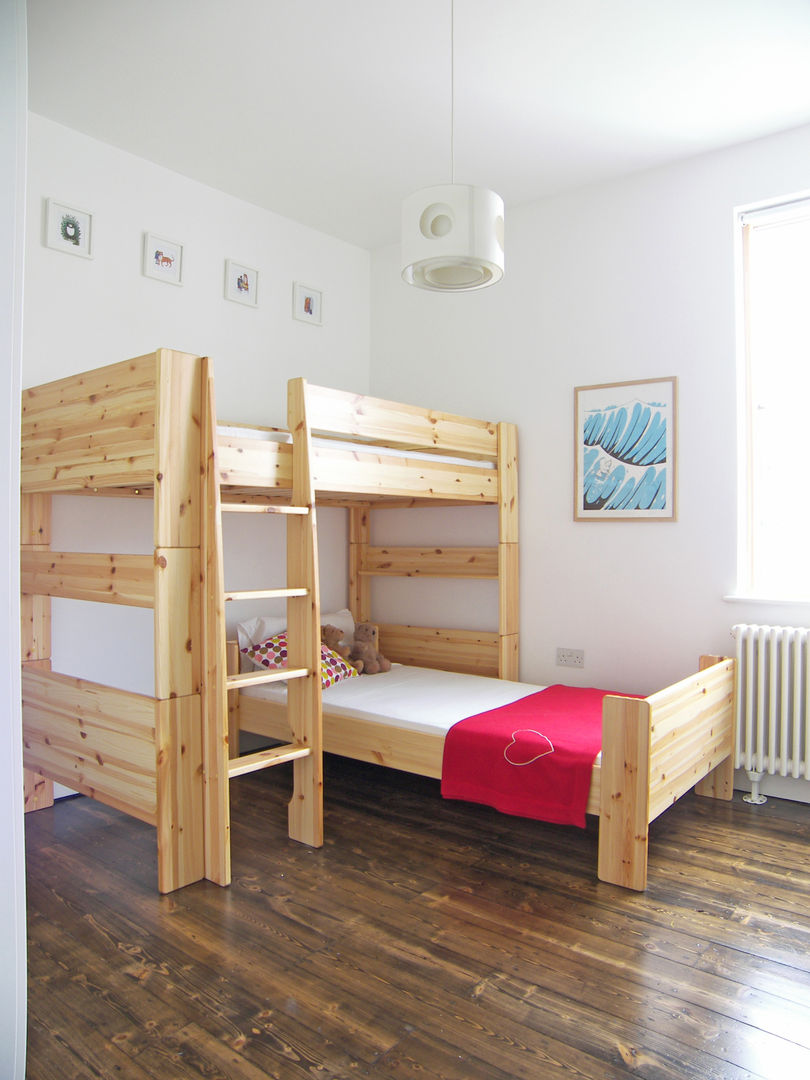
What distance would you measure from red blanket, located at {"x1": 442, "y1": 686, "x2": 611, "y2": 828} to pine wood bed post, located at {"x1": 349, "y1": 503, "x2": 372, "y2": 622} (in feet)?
5.60

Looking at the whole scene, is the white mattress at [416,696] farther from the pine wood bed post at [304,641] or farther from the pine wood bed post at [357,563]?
the pine wood bed post at [357,563]

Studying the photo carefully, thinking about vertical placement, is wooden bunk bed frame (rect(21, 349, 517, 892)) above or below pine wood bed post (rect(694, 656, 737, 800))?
above

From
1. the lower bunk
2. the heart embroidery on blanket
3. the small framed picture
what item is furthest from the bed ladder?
the small framed picture

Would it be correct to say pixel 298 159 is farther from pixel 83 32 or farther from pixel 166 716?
pixel 166 716

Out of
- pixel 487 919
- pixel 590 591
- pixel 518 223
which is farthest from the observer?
pixel 518 223

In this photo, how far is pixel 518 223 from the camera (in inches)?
161

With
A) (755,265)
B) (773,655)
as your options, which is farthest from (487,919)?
(755,265)

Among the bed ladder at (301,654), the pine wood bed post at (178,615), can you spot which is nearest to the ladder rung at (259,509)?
the bed ladder at (301,654)

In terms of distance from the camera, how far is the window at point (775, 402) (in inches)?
132

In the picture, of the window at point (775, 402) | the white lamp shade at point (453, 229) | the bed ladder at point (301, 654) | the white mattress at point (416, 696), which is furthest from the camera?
the window at point (775, 402)

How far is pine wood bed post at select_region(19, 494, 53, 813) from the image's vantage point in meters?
3.14

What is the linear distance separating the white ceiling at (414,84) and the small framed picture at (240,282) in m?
0.43

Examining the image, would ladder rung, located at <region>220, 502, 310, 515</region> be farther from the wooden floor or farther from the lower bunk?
the wooden floor

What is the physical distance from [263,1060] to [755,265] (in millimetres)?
3546
